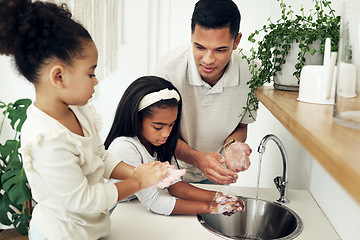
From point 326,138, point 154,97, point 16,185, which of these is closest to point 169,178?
point 154,97

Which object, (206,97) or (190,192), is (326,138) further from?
(206,97)

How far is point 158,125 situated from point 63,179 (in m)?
0.58

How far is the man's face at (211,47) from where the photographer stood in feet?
4.84

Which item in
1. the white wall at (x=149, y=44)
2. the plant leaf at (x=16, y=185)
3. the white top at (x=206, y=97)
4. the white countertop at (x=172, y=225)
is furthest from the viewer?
the white wall at (x=149, y=44)

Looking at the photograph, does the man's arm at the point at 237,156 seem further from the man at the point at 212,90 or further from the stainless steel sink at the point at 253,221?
the stainless steel sink at the point at 253,221

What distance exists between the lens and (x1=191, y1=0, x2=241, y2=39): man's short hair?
1454 millimetres

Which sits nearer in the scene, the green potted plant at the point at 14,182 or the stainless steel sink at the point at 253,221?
the stainless steel sink at the point at 253,221

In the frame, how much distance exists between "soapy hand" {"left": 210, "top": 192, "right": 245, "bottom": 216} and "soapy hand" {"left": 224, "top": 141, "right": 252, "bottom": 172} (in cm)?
14

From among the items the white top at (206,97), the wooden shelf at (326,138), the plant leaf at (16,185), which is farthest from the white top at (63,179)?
the plant leaf at (16,185)

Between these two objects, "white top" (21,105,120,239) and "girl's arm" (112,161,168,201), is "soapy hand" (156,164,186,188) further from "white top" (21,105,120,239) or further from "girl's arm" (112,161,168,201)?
"white top" (21,105,120,239)

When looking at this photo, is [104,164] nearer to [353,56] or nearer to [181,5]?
[353,56]

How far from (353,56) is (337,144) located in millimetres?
206

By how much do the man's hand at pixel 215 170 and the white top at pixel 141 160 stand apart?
19 cm

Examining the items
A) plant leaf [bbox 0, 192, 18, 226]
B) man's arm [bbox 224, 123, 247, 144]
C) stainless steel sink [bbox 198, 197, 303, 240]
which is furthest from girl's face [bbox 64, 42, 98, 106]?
plant leaf [bbox 0, 192, 18, 226]
